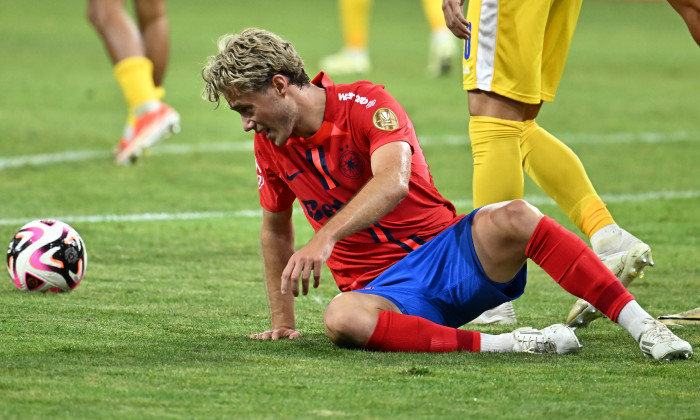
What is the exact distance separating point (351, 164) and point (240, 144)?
538cm

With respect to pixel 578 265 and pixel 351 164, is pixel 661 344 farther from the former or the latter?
pixel 351 164

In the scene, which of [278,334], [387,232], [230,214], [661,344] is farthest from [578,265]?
[230,214]

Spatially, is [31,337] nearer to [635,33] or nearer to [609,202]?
[609,202]

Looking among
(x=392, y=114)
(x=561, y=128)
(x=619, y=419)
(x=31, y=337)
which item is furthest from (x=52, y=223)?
(x=561, y=128)

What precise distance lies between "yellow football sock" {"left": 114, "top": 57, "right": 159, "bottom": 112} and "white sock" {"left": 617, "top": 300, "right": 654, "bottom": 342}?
5.04 metres

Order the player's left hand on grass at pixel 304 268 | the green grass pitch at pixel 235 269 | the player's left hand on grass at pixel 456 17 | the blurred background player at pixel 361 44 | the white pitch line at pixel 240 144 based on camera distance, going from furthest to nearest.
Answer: the blurred background player at pixel 361 44 → the white pitch line at pixel 240 144 → the player's left hand on grass at pixel 456 17 → the player's left hand on grass at pixel 304 268 → the green grass pitch at pixel 235 269

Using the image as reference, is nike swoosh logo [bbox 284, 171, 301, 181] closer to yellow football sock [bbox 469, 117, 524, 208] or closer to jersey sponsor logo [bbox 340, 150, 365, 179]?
jersey sponsor logo [bbox 340, 150, 365, 179]

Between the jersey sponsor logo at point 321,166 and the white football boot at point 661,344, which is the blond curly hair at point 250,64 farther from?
the white football boot at point 661,344

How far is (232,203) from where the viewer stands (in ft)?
22.6

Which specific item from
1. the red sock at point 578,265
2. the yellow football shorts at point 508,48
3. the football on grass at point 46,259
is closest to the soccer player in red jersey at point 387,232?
the red sock at point 578,265

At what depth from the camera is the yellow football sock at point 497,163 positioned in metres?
4.37

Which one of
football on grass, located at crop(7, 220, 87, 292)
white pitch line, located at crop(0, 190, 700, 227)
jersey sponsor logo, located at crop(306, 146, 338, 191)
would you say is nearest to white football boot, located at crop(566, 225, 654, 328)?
jersey sponsor logo, located at crop(306, 146, 338, 191)

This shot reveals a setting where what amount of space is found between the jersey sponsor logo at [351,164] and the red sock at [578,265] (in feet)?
1.94

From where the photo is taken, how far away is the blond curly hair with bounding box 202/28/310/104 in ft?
11.6
